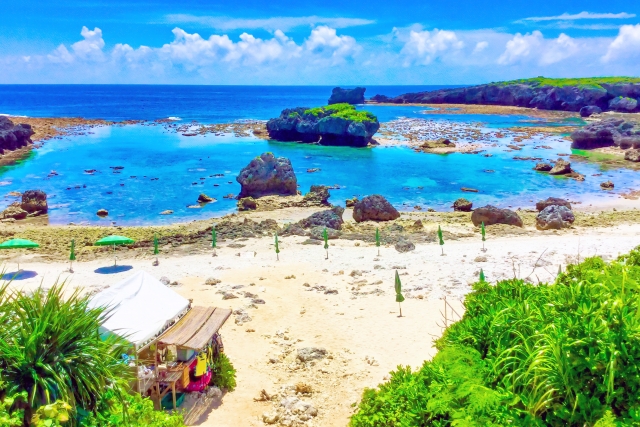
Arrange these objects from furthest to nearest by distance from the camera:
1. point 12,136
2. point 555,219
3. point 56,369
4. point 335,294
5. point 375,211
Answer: point 12,136 < point 375,211 < point 555,219 < point 335,294 < point 56,369

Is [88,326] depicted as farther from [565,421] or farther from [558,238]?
[558,238]

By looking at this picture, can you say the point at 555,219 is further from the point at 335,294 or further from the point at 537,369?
the point at 537,369

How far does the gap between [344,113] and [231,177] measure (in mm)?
28157

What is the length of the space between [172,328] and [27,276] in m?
13.0

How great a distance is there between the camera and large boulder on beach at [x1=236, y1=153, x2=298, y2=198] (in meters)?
41.8

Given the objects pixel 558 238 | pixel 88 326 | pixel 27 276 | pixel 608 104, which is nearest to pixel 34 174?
pixel 27 276

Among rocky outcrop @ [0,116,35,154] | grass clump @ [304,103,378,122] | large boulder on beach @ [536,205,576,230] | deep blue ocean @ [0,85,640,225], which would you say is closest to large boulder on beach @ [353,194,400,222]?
deep blue ocean @ [0,85,640,225]

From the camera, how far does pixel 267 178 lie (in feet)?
137

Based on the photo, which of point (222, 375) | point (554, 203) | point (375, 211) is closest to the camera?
point (222, 375)

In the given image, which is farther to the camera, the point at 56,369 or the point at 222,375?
the point at 222,375

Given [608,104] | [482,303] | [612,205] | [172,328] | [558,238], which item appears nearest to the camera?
[482,303]

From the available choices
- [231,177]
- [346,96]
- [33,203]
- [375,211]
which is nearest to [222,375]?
[375,211]

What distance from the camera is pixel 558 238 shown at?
86.6 feet

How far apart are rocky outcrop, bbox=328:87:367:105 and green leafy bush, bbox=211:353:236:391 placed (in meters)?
134
